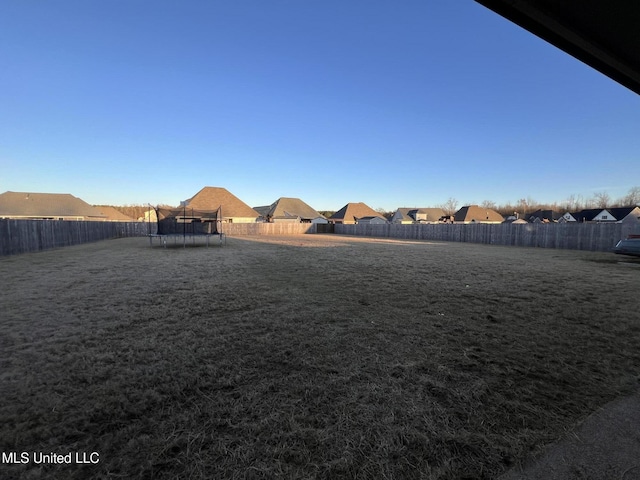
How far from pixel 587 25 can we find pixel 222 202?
3651 centimetres

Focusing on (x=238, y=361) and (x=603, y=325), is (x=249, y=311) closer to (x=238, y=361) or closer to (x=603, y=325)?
(x=238, y=361)

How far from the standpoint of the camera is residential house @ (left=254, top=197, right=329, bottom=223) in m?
43.9

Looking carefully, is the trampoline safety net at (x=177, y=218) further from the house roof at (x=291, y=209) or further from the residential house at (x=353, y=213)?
the residential house at (x=353, y=213)

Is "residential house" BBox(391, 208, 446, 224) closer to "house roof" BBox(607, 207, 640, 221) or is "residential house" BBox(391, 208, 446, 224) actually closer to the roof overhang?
"house roof" BBox(607, 207, 640, 221)

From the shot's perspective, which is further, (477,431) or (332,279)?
(332,279)

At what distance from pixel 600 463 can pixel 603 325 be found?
307 cm

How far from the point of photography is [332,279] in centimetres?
638

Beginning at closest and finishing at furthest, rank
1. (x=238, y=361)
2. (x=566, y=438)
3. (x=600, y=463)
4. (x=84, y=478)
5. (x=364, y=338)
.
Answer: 1. (x=84, y=478)
2. (x=600, y=463)
3. (x=566, y=438)
4. (x=238, y=361)
5. (x=364, y=338)

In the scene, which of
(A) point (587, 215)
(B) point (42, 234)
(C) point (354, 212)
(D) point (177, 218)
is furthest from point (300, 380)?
(A) point (587, 215)

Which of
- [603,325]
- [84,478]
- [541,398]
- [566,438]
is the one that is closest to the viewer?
[84,478]

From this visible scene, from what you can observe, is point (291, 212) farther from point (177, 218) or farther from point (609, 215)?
point (609, 215)

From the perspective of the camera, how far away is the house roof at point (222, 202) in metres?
34.4

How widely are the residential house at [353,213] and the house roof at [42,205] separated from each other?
35677 millimetres

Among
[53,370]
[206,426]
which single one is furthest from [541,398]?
[53,370]
